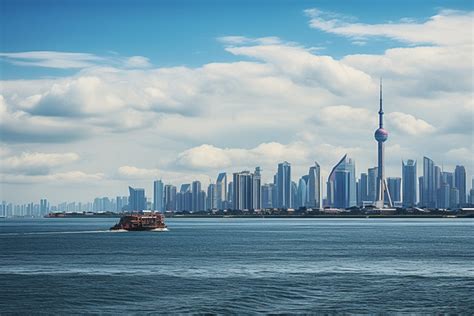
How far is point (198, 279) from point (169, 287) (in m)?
8.24

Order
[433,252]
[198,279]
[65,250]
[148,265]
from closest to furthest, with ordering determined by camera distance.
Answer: [198,279]
[148,265]
[433,252]
[65,250]

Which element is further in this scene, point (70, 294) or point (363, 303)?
point (70, 294)

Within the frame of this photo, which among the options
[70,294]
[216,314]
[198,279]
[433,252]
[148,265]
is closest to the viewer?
[216,314]

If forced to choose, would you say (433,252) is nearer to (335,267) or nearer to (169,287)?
(335,267)

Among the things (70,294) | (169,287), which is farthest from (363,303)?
(70,294)

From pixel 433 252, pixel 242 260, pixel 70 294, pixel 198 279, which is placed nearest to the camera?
pixel 70 294

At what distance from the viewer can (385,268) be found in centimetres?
9594

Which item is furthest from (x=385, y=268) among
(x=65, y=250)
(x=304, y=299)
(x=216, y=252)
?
(x=65, y=250)

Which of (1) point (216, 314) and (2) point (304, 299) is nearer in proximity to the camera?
(1) point (216, 314)

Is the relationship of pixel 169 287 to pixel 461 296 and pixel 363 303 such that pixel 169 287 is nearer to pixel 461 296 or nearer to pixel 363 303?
pixel 363 303

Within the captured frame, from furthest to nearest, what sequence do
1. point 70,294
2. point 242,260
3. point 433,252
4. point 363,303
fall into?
point 433,252 < point 242,260 < point 70,294 < point 363,303

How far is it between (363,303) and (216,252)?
68407 mm

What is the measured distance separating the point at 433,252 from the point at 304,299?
67.4 metres

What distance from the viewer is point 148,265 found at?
103m
